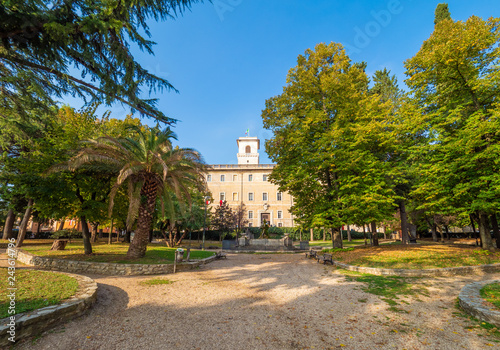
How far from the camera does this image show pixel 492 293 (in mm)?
6082

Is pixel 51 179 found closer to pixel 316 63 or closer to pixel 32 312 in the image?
pixel 32 312

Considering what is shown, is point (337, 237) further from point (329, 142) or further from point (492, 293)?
point (492, 293)

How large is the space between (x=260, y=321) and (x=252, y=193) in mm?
43199

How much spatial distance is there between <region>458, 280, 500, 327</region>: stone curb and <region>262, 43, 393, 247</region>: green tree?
20.9ft

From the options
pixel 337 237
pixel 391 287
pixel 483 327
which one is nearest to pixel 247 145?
pixel 337 237

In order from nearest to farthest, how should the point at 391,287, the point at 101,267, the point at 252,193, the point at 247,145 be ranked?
the point at 391,287
the point at 101,267
the point at 252,193
the point at 247,145

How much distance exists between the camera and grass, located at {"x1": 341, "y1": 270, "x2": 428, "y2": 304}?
656 cm

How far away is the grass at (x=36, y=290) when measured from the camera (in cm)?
462

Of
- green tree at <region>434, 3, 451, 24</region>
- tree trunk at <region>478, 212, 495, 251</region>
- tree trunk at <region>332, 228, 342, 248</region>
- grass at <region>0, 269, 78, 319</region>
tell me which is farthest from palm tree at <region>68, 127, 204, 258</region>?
green tree at <region>434, 3, 451, 24</region>

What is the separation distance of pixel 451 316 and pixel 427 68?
1488 cm

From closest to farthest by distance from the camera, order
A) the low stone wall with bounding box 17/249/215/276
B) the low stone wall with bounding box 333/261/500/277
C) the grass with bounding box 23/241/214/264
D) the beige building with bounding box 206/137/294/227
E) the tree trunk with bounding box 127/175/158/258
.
Answer: the low stone wall with bounding box 333/261/500/277 < the low stone wall with bounding box 17/249/215/276 < the grass with bounding box 23/241/214/264 < the tree trunk with bounding box 127/175/158/258 < the beige building with bounding box 206/137/294/227

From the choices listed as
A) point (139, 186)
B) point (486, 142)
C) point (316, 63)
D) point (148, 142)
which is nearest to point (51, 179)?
point (139, 186)

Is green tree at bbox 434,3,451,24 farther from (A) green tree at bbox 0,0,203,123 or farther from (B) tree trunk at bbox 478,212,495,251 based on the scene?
(A) green tree at bbox 0,0,203,123

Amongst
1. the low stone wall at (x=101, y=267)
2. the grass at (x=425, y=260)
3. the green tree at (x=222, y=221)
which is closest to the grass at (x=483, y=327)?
the grass at (x=425, y=260)
